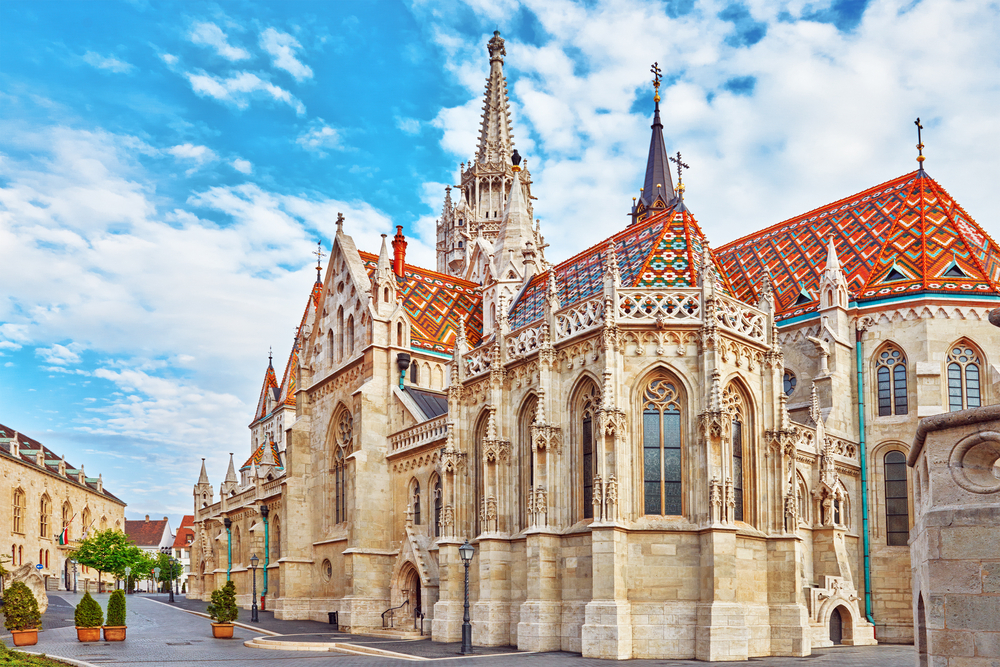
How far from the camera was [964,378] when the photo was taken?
29.0m

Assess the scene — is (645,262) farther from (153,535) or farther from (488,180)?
(153,535)

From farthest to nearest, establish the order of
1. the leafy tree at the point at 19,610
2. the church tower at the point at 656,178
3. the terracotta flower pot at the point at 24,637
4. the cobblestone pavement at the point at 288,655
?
the church tower at the point at 656,178
the leafy tree at the point at 19,610
the terracotta flower pot at the point at 24,637
the cobblestone pavement at the point at 288,655

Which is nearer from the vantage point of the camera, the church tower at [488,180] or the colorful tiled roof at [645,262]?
the colorful tiled roof at [645,262]

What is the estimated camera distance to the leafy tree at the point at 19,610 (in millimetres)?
22797

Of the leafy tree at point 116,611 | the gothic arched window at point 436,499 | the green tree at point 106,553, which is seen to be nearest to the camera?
the leafy tree at point 116,611

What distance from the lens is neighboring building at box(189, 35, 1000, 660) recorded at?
68.8 ft

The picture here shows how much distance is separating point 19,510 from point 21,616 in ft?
164

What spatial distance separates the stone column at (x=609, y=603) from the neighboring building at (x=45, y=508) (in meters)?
50.1

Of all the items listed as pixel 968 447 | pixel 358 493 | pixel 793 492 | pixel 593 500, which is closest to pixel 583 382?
pixel 593 500

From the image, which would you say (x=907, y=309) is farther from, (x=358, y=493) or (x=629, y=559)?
(x=358, y=493)

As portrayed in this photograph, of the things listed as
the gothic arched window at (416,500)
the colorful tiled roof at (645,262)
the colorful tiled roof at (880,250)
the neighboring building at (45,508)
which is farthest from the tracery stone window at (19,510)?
the colorful tiled roof at (880,250)

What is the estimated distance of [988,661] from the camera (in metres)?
6.98

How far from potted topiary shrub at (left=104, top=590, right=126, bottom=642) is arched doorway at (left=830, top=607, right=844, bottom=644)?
19.8 metres

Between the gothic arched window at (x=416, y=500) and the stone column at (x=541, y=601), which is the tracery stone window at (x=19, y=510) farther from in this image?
the stone column at (x=541, y=601)
